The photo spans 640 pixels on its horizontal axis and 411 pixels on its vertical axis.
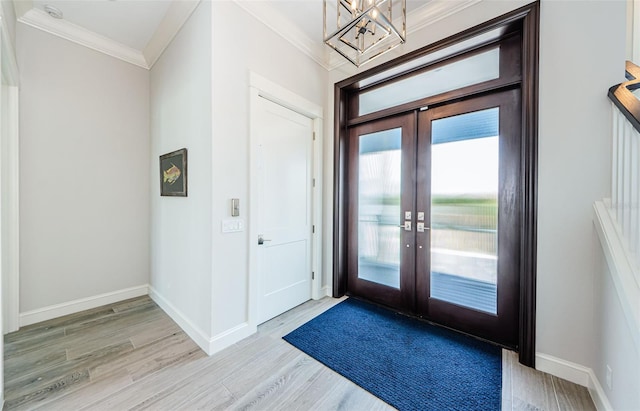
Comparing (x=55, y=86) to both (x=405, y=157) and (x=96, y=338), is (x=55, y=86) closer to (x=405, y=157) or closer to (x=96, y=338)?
(x=96, y=338)

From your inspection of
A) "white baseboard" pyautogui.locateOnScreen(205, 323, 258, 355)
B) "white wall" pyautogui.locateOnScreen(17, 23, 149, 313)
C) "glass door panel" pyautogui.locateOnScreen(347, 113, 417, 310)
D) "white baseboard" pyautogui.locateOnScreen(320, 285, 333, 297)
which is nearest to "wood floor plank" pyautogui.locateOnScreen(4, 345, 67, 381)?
"white wall" pyautogui.locateOnScreen(17, 23, 149, 313)

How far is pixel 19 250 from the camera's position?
8.15 ft

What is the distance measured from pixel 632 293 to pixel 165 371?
2.93m

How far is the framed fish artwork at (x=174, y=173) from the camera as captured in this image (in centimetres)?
243

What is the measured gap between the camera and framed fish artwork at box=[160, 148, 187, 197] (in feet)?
7.97

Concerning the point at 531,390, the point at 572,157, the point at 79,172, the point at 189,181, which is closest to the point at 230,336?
the point at 189,181

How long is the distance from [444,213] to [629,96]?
137 cm

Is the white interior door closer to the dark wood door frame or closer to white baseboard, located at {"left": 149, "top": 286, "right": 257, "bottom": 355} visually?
white baseboard, located at {"left": 149, "top": 286, "right": 257, "bottom": 355}

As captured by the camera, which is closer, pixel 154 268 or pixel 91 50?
pixel 91 50

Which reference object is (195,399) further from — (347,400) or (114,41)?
(114,41)

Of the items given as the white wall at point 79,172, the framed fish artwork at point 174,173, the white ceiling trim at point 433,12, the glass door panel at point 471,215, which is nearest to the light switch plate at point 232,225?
the framed fish artwork at point 174,173

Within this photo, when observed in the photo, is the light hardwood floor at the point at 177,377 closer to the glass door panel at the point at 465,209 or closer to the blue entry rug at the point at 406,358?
the blue entry rug at the point at 406,358

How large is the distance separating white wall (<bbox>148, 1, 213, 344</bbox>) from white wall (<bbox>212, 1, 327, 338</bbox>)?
0.07 metres

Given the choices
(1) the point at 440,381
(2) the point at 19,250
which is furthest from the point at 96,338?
(1) the point at 440,381
